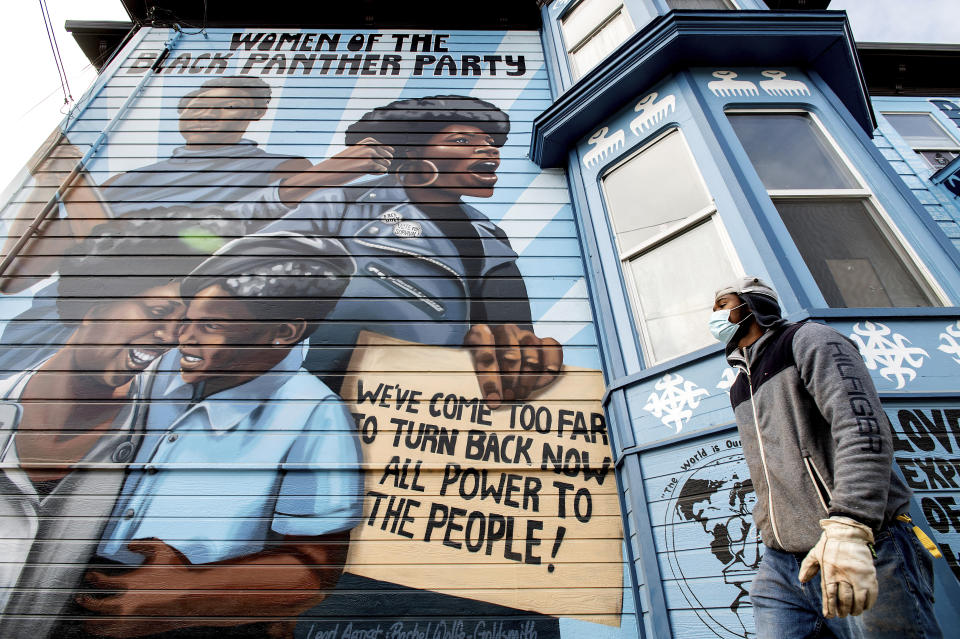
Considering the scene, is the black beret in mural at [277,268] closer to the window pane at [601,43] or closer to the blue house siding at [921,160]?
the window pane at [601,43]

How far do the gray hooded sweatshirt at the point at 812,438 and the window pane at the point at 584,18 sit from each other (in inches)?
189

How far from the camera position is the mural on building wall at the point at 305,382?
2873mm

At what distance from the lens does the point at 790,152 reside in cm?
357

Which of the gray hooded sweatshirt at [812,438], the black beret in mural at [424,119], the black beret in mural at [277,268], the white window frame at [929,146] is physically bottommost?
the gray hooded sweatshirt at [812,438]

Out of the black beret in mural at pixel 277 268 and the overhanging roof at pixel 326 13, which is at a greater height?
the overhanging roof at pixel 326 13

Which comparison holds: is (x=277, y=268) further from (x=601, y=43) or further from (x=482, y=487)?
(x=601, y=43)

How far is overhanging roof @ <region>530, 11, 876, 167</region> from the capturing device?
12.3 ft

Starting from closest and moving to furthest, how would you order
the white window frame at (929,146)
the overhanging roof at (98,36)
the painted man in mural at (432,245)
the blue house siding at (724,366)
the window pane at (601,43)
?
1. the blue house siding at (724,366)
2. the painted man in mural at (432,245)
3. the window pane at (601,43)
4. the white window frame at (929,146)
5. the overhanging roof at (98,36)

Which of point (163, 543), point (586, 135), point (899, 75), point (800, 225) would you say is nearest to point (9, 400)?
point (163, 543)

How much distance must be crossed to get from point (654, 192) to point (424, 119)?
2.82 m

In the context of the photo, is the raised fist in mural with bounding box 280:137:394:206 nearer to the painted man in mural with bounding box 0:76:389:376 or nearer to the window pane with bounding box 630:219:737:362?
the painted man in mural with bounding box 0:76:389:376

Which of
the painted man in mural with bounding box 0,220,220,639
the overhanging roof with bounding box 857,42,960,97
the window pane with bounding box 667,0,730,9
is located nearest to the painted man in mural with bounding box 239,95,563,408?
the painted man in mural with bounding box 0,220,220,639

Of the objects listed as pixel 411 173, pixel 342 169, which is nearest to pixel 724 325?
pixel 411 173

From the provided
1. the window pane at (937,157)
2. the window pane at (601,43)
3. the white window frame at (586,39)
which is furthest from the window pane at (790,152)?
the window pane at (937,157)
